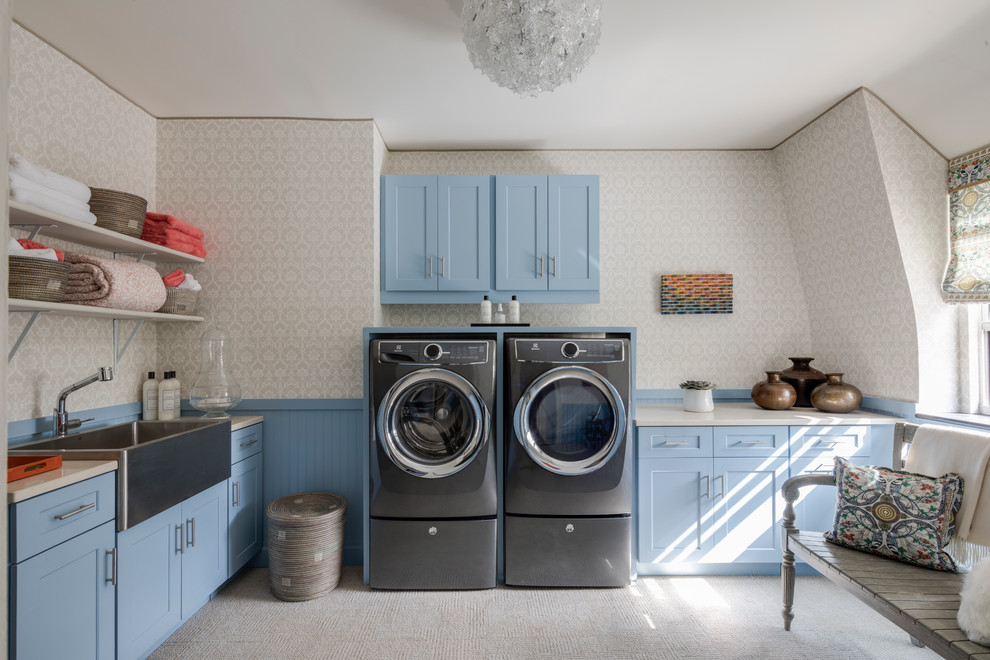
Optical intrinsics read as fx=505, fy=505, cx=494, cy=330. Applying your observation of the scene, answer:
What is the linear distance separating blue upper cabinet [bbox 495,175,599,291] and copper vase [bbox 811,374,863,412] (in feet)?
4.73

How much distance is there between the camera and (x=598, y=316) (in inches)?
133

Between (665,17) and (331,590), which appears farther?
(331,590)

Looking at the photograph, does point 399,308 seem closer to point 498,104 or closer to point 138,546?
point 498,104

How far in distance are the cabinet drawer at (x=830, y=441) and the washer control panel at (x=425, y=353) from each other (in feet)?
5.62

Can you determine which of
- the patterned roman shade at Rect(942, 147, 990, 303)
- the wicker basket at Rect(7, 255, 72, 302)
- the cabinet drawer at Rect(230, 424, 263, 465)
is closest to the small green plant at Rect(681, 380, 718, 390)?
the patterned roman shade at Rect(942, 147, 990, 303)

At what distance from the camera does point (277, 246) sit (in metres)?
2.92

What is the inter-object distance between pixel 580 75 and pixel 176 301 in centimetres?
235

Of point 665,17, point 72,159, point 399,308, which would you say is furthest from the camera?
point 399,308

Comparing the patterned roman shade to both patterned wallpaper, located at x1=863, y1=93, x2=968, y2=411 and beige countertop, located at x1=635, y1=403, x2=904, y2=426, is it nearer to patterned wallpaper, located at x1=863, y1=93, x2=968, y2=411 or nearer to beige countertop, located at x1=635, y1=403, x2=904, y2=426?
patterned wallpaper, located at x1=863, y1=93, x2=968, y2=411

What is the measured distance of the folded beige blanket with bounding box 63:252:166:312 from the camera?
2.03m

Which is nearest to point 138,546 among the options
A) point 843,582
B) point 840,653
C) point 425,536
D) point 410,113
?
point 425,536

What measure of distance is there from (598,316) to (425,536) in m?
1.76

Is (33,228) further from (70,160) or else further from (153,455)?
(153,455)

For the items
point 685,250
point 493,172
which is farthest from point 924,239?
point 493,172
